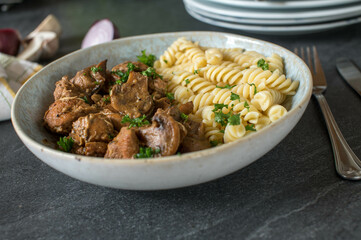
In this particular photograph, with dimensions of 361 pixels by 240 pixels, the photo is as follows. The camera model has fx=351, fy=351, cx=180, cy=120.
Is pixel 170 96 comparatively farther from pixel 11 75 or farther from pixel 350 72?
pixel 11 75

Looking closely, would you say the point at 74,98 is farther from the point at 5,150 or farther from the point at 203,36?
the point at 203,36

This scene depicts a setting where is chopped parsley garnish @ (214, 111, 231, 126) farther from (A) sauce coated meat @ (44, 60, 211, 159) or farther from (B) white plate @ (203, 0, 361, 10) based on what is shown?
(B) white plate @ (203, 0, 361, 10)

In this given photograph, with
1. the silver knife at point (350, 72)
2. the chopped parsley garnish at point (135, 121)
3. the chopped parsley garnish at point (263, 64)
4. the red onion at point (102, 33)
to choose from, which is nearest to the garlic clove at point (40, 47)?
the red onion at point (102, 33)

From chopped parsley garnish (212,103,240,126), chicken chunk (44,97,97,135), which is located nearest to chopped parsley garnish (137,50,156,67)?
chicken chunk (44,97,97,135)

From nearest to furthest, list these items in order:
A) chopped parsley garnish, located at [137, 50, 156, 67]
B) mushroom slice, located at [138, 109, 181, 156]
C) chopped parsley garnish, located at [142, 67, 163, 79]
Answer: mushroom slice, located at [138, 109, 181, 156] < chopped parsley garnish, located at [142, 67, 163, 79] < chopped parsley garnish, located at [137, 50, 156, 67]

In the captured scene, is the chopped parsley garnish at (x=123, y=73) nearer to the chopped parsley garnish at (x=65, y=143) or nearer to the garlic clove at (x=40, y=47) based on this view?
the chopped parsley garnish at (x=65, y=143)

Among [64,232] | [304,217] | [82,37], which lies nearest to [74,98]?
[64,232]
